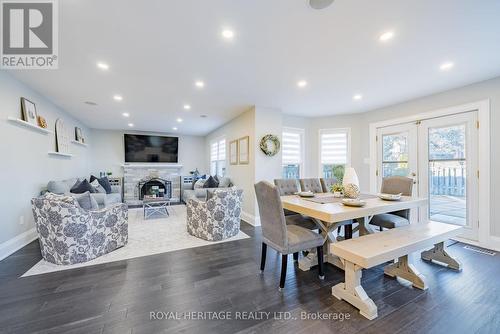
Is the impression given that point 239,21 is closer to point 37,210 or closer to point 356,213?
point 356,213

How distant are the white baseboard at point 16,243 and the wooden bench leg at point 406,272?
485 centimetres

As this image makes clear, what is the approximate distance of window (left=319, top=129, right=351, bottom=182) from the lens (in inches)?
207

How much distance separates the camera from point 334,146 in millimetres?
5371

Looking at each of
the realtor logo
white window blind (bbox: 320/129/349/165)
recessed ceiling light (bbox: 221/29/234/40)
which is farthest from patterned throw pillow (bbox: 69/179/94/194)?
white window blind (bbox: 320/129/349/165)

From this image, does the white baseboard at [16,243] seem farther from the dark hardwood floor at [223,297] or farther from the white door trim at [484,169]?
the white door trim at [484,169]

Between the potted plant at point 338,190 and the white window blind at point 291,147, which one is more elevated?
the white window blind at point 291,147

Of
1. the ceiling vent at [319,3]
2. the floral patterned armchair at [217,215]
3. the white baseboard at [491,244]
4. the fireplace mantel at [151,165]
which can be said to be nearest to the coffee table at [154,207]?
the floral patterned armchair at [217,215]

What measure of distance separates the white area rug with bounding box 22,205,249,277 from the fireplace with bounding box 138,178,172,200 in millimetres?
2491

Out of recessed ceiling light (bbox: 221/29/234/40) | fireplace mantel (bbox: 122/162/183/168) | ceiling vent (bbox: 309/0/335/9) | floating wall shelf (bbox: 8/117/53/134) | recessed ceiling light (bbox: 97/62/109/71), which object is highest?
recessed ceiling light (bbox: 97/62/109/71)

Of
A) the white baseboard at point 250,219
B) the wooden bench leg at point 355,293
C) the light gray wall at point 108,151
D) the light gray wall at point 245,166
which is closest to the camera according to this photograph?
the wooden bench leg at point 355,293

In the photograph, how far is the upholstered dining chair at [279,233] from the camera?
201 cm

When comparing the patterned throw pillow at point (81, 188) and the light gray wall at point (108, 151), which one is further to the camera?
the light gray wall at point (108, 151)

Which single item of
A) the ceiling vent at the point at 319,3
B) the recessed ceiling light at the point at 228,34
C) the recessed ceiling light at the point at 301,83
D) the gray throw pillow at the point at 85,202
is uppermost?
the recessed ceiling light at the point at 301,83

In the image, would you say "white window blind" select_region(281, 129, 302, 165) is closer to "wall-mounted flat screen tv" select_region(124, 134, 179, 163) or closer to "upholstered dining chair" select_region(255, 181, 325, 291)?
"upholstered dining chair" select_region(255, 181, 325, 291)
